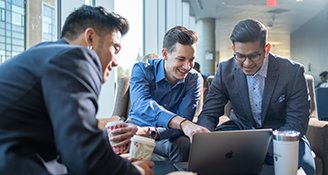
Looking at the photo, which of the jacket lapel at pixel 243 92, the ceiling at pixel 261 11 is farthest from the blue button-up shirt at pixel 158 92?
the ceiling at pixel 261 11

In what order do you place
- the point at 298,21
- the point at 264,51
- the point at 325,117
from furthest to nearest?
the point at 298,21
the point at 325,117
the point at 264,51

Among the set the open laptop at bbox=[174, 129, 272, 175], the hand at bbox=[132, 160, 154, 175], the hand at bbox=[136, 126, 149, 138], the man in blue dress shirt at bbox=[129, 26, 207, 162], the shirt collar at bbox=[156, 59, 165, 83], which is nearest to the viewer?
the hand at bbox=[132, 160, 154, 175]

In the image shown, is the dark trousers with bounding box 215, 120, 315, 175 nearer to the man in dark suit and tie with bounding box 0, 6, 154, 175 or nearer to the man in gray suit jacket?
the man in gray suit jacket

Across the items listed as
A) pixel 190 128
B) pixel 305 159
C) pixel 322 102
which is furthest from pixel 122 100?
pixel 322 102

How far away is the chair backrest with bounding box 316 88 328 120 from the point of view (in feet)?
10.9

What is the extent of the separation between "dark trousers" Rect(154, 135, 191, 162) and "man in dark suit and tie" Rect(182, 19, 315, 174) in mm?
261

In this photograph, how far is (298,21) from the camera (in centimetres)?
1019

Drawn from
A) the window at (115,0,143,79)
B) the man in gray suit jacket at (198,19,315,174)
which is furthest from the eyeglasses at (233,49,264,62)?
the window at (115,0,143,79)

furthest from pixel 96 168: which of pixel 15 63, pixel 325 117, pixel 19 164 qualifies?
pixel 325 117

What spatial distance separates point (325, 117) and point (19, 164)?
3787 mm

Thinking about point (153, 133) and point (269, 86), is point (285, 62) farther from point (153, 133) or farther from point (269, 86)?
point (153, 133)

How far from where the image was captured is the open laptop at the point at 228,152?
101 cm

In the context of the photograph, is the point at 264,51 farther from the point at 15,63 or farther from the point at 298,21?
the point at 298,21

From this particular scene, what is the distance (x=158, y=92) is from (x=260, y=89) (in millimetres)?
762
